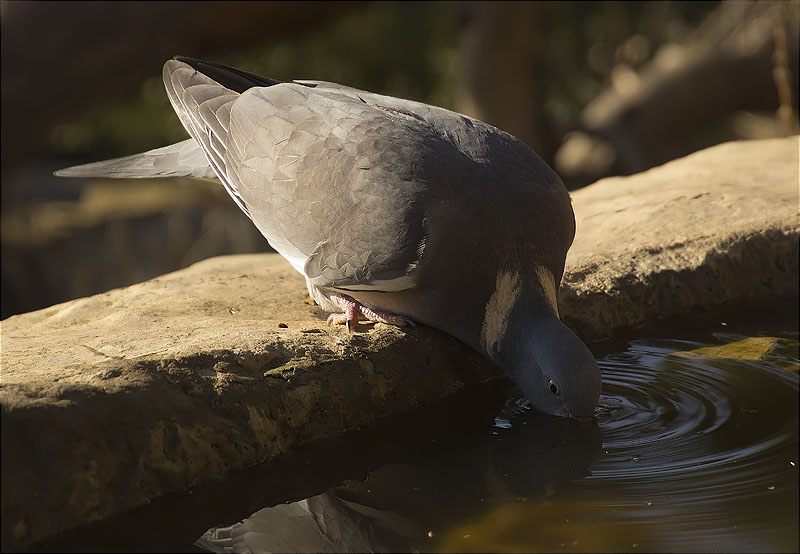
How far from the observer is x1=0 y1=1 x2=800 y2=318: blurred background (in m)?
6.03

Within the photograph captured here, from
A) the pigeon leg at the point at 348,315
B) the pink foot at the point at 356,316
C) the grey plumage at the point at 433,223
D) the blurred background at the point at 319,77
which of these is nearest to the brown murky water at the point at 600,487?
the grey plumage at the point at 433,223

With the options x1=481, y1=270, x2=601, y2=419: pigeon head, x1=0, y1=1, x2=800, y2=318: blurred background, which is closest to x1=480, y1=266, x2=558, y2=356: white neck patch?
x1=481, y1=270, x2=601, y2=419: pigeon head

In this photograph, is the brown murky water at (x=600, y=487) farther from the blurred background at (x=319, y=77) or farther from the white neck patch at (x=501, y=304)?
the blurred background at (x=319, y=77)

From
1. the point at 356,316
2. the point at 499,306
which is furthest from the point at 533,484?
the point at 356,316

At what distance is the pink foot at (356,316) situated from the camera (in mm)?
3004

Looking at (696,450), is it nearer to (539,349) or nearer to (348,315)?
(539,349)

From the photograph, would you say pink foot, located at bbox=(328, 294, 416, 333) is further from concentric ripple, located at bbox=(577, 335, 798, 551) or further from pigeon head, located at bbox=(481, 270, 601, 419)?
concentric ripple, located at bbox=(577, 335, 798, 551)

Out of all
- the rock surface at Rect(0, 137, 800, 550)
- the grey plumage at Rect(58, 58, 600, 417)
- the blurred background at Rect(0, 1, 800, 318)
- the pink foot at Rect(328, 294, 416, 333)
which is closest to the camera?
the rock surface at Rect(0, 137, 800, 550)

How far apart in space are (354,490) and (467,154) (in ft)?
3.81

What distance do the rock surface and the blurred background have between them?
7.12 feet

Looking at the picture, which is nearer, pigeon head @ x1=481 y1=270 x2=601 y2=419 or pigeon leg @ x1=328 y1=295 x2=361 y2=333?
pigeon head @ x1=481 y1=270 x2=601 y2=419

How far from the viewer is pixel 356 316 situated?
308cm

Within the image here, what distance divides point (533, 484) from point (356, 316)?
97 centimetres

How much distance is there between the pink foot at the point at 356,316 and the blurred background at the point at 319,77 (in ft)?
11.7
